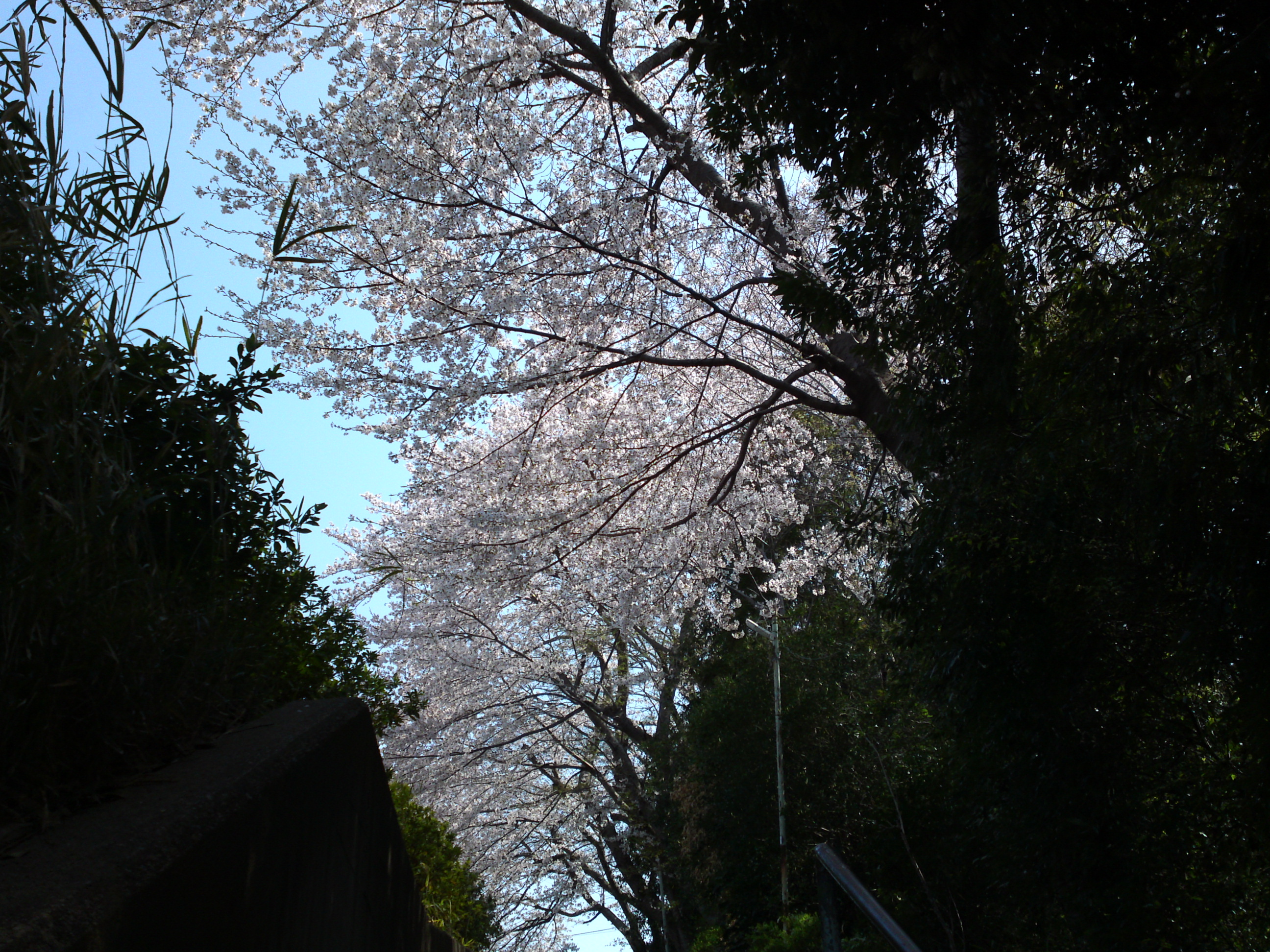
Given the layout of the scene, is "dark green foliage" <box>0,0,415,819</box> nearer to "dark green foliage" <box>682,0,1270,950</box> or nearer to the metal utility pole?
"dark green foliage" <box>682,0,1270,950</box>

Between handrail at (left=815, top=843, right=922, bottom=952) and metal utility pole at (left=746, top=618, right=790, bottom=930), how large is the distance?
246 inches

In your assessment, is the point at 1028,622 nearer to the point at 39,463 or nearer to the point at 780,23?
the point at 780,23

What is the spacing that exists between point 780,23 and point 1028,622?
10.4 feet

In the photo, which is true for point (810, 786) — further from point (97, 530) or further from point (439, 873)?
point (97, 530)

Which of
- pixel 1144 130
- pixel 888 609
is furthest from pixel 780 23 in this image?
pixel 888 609

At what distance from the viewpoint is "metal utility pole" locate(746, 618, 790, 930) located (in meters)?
8.87

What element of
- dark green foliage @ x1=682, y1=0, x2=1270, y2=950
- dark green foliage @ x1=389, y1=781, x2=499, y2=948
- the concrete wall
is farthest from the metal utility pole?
the concrete wall

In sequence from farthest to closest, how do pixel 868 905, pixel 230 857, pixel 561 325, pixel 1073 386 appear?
pixel 561 325 → pixel 1073 386 → pixel 868 905 → pixel 230 857

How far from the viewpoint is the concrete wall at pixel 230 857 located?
1187 millimetres

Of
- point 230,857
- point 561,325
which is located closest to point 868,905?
point 230,857

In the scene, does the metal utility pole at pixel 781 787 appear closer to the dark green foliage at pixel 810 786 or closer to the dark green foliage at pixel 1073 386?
the dark green foliage at pixel 810 786

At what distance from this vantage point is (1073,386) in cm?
355

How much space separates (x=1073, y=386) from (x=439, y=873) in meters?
8.74

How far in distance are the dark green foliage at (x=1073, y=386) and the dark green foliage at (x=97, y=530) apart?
251 cm
